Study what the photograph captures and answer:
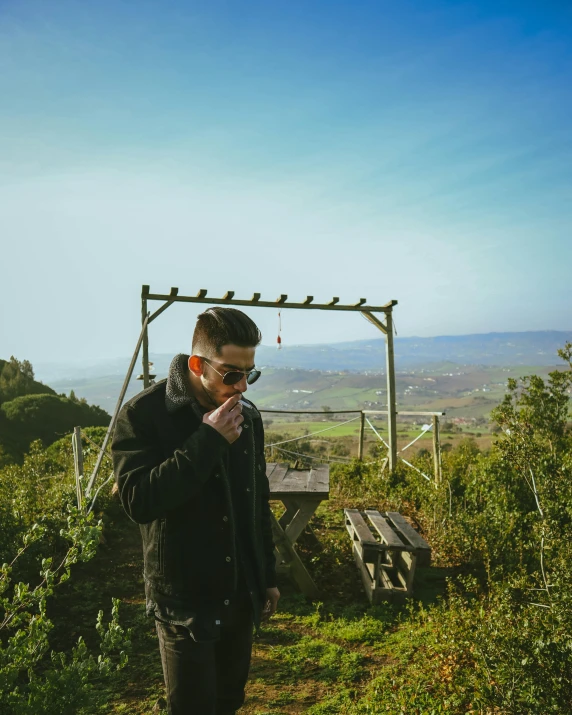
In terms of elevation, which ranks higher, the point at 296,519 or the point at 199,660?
the point at 199,660

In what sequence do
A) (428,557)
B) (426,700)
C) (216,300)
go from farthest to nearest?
(216,300) < (428,557) < (426,700)

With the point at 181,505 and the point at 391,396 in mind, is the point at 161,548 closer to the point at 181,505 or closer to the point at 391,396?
the point at 181,505

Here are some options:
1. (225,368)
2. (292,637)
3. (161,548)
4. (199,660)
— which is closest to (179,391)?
(225,368)

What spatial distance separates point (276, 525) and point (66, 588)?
81.7 inches

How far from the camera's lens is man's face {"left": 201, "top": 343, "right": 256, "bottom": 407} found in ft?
6.39

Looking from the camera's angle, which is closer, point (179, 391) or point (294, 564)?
Result: point (179, 391)

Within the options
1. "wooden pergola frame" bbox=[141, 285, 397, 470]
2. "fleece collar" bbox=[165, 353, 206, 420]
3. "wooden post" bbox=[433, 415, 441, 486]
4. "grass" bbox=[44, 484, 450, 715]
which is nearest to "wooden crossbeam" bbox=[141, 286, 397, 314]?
"wooden pergola frame" bbox=[141, 285, 397, 470]

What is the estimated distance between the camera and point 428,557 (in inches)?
187

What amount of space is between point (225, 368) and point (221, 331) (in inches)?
5.3

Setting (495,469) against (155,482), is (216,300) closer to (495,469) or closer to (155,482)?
(495,469)

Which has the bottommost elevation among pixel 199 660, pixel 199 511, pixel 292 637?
pixel 292 637

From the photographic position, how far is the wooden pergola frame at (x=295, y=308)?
7.86 meters

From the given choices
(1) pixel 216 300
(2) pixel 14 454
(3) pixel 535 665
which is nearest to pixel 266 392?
(2) pixel 14 454

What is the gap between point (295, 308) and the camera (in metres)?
8.78
